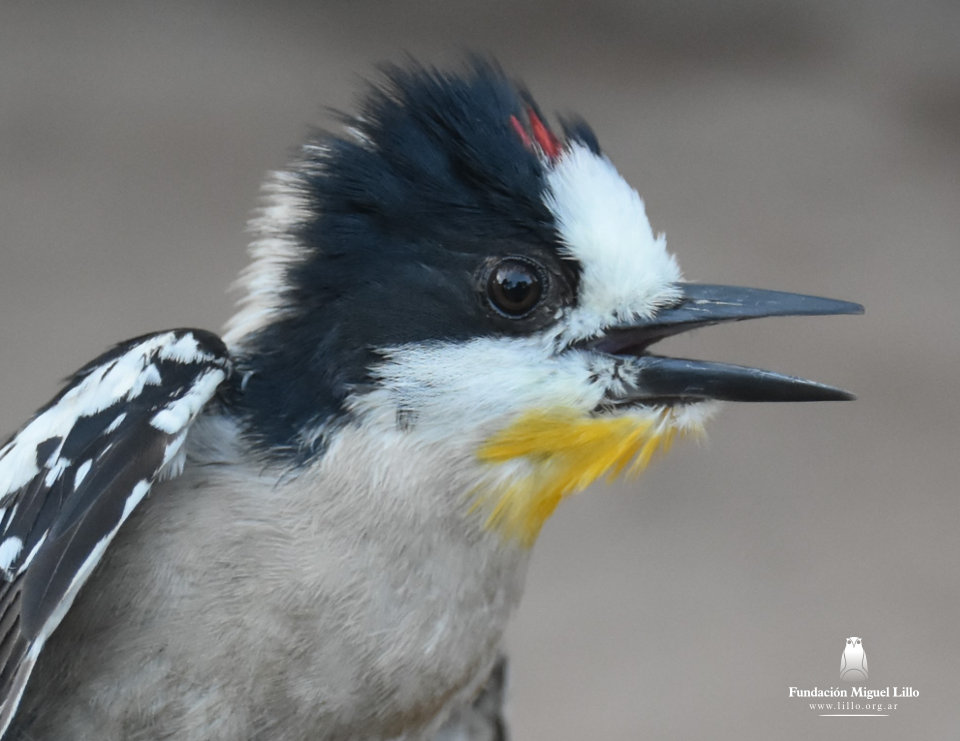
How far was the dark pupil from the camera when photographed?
5.52ft

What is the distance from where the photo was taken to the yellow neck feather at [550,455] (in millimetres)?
1660

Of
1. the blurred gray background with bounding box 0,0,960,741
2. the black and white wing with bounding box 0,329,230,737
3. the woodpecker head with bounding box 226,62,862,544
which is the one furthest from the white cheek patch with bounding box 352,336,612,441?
the blurred gray background with bounding box 0,0,960,741

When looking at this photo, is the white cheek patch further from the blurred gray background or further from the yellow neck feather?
the blurred gray background

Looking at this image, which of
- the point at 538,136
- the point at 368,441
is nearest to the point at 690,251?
the point at 538,136

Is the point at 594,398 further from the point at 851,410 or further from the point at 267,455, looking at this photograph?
the point at 851,410

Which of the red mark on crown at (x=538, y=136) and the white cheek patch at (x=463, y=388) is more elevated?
the red mark on crown at (x=538, y=136)

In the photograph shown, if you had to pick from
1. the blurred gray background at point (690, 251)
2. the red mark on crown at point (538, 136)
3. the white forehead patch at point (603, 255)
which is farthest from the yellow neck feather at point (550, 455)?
the blurred gray background at point (690, 251)

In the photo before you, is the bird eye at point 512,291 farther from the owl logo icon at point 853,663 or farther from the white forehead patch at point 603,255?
the owl logo icon at point 853,663

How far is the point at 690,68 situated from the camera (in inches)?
214

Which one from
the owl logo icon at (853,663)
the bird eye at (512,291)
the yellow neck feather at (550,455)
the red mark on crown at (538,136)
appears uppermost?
the red mark on crown at (538,136)

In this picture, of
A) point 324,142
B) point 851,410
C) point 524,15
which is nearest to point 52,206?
point 524,15

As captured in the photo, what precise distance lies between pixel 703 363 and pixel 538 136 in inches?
15.0

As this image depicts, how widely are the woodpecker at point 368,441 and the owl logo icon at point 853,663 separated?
9.15 ft

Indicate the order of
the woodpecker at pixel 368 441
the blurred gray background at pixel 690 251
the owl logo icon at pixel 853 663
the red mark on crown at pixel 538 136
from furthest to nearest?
the blurred gray background at pixel 690 251, the owl logo icon at pixel 853 663, the red mark on crown at pixel 538 136, the woodpecker at pixel 368 441
